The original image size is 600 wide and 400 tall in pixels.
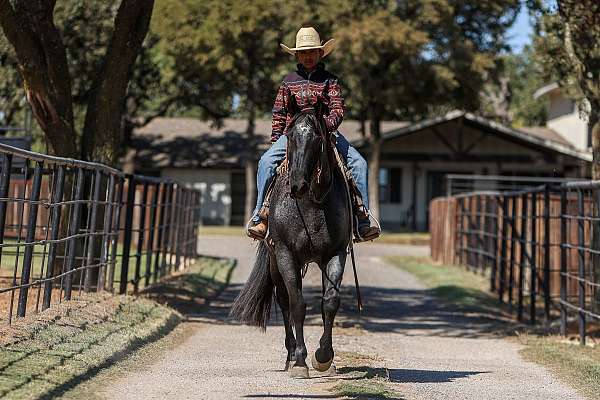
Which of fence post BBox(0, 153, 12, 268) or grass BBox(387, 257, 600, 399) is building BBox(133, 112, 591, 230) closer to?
grass BBox(387, 257, 600, 399)

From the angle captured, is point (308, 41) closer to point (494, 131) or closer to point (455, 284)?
point (455, 284)

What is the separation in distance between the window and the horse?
43.2m

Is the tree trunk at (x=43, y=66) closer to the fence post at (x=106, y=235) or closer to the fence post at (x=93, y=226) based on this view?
the fence post at (x=106, y=235)

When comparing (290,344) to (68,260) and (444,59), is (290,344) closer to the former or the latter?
(68,260)

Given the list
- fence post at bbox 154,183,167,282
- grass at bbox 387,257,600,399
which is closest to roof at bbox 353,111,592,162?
grass at bbox 387,257,600,399

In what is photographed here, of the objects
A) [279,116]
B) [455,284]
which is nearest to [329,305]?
[279,116]

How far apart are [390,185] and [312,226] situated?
1722 inches

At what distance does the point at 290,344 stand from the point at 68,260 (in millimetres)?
3963

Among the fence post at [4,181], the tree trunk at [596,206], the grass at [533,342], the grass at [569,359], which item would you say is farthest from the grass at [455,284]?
the fence post at [4,181]

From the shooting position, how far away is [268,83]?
4794 centimetres

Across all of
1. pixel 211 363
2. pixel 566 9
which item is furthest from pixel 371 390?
pixel 566 9

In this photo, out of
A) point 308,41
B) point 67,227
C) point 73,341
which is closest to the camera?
point 308,41

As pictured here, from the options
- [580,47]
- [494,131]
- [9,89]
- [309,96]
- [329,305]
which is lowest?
[329,305]

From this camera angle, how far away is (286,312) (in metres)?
10.0
